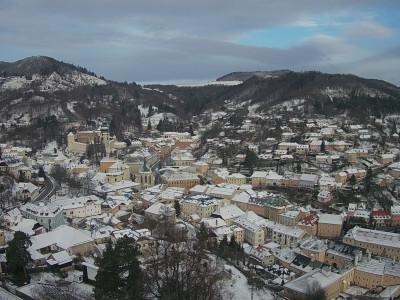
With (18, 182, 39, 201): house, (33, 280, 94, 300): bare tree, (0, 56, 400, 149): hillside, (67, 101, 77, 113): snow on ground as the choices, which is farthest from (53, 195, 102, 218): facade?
(67, 101, 77, 113): snow on ground

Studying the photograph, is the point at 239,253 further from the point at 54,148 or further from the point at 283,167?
the point at 54,148

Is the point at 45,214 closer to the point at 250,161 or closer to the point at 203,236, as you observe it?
the point at 203,236

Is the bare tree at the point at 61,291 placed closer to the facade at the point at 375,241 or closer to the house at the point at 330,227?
the facade at the point at 375,241

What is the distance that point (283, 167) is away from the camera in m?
52.3

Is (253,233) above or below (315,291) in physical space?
above

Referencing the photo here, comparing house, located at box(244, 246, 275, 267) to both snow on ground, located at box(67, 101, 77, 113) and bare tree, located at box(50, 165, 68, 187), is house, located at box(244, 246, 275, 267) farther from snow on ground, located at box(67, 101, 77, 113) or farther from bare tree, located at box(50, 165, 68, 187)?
snow on ground, located at box(67, 101, 77, 113)

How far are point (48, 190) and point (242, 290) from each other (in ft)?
85.4

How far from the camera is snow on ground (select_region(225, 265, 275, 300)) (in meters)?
24.5

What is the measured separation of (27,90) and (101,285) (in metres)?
91.4

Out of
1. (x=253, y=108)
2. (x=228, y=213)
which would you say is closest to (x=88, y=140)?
(x=228, y=213)

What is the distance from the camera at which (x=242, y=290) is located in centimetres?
2512

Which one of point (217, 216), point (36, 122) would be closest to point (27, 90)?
point (36, 122)

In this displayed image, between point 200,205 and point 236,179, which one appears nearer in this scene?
point 200,205

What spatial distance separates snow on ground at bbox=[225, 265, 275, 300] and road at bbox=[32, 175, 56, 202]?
21368 mm
